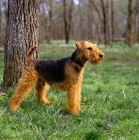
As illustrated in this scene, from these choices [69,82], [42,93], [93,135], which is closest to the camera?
[93,135]

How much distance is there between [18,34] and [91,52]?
205 centimetres

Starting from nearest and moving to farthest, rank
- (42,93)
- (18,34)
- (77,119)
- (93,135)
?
(93,135) < (77,119) < (42,93) < (18,34)

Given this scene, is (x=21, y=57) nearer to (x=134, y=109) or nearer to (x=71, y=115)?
(x=71, y=115)

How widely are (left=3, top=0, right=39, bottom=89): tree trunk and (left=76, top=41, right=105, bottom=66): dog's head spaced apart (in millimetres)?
1631

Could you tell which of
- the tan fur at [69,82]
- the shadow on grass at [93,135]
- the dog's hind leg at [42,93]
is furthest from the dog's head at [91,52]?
the shadow on grass at [93,135]

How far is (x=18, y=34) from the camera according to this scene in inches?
225

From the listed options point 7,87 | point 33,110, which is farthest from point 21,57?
point 33,110

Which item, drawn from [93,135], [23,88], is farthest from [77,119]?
[23,88]

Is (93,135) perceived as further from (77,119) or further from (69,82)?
(69,82)

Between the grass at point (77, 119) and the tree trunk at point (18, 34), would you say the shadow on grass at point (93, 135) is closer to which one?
the grass at point (77, 119)

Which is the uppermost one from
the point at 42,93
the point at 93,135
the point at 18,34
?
the point at 18,34

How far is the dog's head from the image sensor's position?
4.45 metres

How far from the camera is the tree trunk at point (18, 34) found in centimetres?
567

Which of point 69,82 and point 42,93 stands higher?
point 69,82
